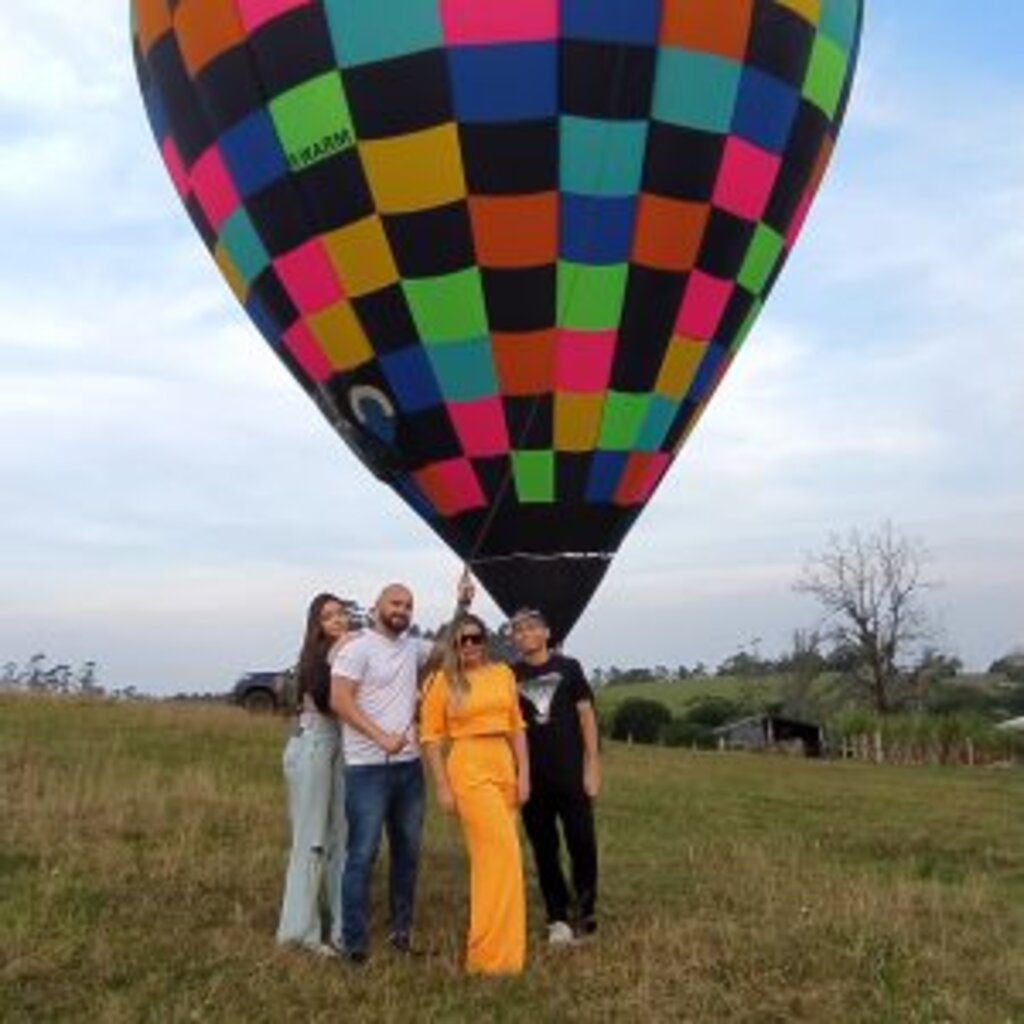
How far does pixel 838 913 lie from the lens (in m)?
7.66

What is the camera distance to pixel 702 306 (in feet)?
32.8

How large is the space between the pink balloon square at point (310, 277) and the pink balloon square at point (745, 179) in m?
2.39

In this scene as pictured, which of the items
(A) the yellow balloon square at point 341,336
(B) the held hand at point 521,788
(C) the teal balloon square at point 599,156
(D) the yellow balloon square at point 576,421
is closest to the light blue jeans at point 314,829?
(B) the held hand at point 521,788

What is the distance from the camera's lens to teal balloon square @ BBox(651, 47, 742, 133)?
9500 millimetres

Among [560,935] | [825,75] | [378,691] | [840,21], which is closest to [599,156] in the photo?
[825,75]

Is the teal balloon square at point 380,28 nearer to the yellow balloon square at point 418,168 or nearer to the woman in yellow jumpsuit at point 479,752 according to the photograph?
the yellow balloon square at point 418,168

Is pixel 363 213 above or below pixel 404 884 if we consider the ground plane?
above

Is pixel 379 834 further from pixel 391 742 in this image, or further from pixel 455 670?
pixel 455 670

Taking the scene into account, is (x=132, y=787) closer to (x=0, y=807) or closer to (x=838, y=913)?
(x=0, y=807)

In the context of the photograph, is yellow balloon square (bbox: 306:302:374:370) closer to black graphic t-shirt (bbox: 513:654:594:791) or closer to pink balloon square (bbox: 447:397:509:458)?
pink balloon square (bbox: 447:397:509:458)

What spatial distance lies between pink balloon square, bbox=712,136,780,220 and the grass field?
13.4ft

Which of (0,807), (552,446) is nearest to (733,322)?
(552,446)

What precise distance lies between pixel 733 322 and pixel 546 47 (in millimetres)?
2196

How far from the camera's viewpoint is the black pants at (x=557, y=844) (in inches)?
277
